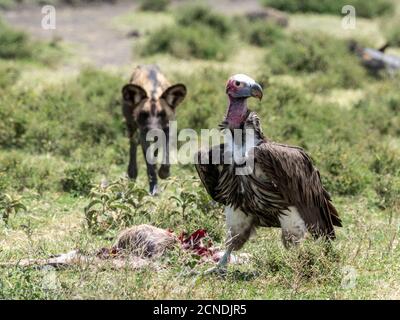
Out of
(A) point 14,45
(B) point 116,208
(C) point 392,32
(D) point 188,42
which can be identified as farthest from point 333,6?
(B) point 116,208

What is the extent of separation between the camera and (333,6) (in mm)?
28141

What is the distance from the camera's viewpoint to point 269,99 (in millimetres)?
14656

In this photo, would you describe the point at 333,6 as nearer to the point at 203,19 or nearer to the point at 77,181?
the point at 203,19

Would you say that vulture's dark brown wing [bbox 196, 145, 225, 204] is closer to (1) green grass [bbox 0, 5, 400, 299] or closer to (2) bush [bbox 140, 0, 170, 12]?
(1) green grass [bbox 0, 5, 400, 299]

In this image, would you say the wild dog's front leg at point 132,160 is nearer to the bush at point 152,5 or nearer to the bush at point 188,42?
the bush at point 188,42

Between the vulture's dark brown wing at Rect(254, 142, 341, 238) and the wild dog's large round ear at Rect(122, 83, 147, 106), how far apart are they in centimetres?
417

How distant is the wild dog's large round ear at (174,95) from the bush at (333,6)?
17209mm

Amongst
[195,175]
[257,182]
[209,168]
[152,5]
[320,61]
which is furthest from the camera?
[152,5]

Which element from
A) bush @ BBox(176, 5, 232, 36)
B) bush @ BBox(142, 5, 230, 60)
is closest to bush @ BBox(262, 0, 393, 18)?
bush @ BBox(176, 5, 232, 36)

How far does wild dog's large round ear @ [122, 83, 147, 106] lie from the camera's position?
11117 millimetres

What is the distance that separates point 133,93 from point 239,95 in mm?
4105

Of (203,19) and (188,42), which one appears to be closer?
(188,42)

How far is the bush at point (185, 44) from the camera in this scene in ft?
66.8

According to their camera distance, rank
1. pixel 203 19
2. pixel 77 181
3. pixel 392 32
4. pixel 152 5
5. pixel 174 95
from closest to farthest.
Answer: pixel 77 181 → pixel 174 95 → pixel 392 32 → pixel 203 19 → pixel 152 5
